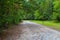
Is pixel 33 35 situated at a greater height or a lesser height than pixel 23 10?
lesser

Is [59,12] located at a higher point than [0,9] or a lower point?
lower

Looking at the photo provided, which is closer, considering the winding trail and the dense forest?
the winding trail

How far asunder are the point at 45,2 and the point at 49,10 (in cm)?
289

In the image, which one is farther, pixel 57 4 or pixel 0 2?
pixel 57 4

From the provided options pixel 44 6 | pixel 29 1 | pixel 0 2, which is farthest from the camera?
pixel 44 6

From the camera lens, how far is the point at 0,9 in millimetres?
14406

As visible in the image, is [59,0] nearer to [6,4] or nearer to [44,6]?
[44,6]

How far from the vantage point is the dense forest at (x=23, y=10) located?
50.9 ft

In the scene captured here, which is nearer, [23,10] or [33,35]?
[33,35]

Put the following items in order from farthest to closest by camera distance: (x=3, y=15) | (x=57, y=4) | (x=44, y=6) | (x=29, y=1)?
(x=44, y=6) < (x=57, y=4) < (x=29, y=1) < (x=3, y=15)

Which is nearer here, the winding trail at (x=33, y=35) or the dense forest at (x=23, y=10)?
the winding trail at (x=33, y=35)

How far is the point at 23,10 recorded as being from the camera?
3153 centimetres

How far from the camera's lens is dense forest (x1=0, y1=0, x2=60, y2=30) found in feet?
50.9

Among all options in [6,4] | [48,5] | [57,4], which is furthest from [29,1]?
[48,5]
